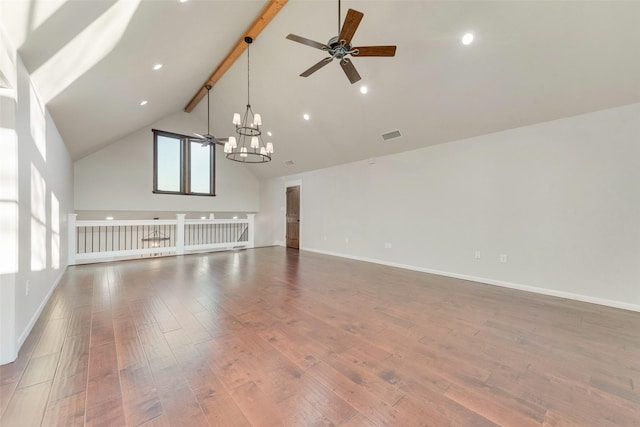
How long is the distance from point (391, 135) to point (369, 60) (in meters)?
1.73

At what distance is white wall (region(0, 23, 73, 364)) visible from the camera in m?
1.96

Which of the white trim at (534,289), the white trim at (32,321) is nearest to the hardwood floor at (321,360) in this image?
the white trim at (32,321)

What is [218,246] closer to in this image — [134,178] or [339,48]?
[134,178]

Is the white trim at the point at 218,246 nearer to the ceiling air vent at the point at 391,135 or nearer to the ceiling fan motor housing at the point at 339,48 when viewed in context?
the ceiling air vent at the point at 391,135

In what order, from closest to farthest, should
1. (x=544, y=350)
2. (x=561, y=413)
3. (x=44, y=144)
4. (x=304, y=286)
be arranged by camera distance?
(x=561, y=413) < (x=544, y=350) < (x=44, y=144) < (x=304, y=286)

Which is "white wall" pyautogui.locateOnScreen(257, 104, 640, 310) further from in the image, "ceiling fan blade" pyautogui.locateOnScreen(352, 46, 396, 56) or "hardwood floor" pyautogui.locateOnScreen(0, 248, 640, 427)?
"ceiling fan blade" pyautogui.locateOnScreen(352, 46, 396, 56)

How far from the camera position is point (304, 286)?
415 centimetres

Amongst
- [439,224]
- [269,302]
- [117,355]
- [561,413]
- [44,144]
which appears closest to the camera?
[561,413]

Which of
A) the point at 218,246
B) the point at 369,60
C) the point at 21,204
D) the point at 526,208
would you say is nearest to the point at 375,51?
the point at 369,60

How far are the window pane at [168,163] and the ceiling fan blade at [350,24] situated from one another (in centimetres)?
727

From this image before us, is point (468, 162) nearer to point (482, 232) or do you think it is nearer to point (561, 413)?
point (482, 232)

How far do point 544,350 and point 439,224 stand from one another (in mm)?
2947

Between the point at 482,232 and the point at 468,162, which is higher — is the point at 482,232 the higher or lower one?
the lower one

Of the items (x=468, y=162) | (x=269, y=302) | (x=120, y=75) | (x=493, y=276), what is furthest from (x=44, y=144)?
(x=493, y=276)
